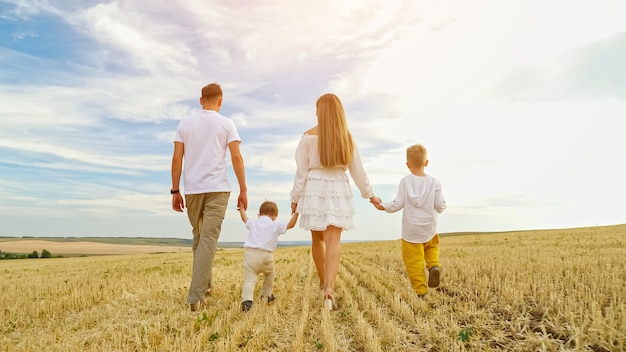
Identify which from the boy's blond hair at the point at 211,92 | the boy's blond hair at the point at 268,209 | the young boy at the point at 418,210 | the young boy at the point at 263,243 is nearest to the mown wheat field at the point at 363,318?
the young boy at the point at 263,243

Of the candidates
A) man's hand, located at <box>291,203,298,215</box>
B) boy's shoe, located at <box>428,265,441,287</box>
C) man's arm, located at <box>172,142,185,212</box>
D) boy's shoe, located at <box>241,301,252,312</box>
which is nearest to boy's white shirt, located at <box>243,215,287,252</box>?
man's hand, located at <box>291,203,298,215</box>

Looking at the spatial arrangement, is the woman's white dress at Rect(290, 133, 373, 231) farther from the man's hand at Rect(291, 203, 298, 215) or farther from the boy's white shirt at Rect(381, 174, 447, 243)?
the boy's white shirt at Rect(381, 174, 447, 243)

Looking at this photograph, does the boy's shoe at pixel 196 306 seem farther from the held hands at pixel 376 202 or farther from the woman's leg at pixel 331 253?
the held hands at pixel 376 202

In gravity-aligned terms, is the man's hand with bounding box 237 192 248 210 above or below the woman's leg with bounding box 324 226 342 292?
above

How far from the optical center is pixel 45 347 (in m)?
4.39

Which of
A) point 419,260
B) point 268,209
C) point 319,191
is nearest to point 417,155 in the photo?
point 419,260

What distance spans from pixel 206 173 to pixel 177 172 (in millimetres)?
519

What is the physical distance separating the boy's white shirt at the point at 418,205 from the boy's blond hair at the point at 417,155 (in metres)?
0.22

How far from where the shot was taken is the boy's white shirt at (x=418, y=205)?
6605mm

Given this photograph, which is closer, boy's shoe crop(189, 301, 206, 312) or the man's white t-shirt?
boy's shoe crop(189, 301, 206, 312)

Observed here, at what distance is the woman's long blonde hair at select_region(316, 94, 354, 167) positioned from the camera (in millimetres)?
5902

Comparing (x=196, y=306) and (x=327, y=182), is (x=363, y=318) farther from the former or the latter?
(x=196, y=306)

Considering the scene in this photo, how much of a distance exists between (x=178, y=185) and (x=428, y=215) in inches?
152

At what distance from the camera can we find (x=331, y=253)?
19.5ft
